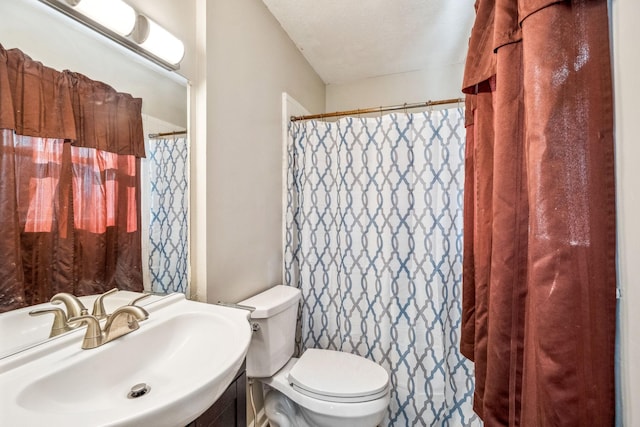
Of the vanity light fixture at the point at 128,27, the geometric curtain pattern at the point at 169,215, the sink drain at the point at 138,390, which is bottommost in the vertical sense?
the sink drain at the point at 138,390

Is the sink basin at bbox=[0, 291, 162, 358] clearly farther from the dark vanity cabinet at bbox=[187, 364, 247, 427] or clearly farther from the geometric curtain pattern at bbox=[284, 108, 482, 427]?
the geometric curtain pattern at bbox=[284, 108, 482, 427]

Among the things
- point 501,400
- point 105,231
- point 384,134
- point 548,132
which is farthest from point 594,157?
point 105,231

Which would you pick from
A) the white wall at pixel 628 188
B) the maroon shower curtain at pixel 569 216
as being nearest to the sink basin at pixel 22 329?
the maroon shower curtain at pixel 569 216

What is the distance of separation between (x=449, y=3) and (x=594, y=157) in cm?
150

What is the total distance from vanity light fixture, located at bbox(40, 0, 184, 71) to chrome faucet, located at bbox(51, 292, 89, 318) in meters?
0.79

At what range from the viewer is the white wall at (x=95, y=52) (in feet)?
2.35

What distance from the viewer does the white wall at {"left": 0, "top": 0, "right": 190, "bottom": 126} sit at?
72 centimetres

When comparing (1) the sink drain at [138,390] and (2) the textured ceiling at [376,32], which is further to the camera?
(2) the textured ceiling at [376,32]

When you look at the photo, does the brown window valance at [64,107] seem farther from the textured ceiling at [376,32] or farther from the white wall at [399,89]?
the white wall at [399,89]

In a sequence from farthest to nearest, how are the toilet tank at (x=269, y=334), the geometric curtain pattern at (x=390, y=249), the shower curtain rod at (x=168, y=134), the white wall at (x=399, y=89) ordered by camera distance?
1. the white wall at (x=399, y=89)
2. the geometric curtain pattern at (x=390, y=249)
3. the toilet tank at (x=269, y=334)
4. the shower curtain rod at (x=168, y=134)

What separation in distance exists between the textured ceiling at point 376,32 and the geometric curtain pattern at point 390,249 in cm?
61

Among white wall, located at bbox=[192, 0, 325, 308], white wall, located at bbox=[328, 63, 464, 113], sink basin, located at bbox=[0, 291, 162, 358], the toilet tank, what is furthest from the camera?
white wall, located at bbox=[328, 63, 464, 113]

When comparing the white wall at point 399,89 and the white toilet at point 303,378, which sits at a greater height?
→ the white wall at point 399,89

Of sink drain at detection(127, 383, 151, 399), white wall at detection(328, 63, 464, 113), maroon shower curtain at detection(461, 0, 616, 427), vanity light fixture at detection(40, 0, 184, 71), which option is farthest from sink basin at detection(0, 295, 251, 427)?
white wall at detection(328, 63, 464, 113)
